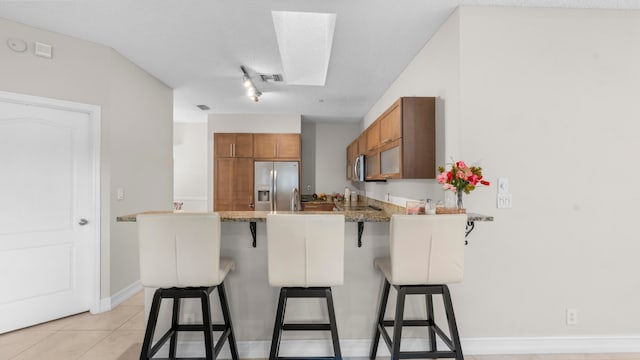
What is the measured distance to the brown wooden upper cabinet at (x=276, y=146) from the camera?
580 cm

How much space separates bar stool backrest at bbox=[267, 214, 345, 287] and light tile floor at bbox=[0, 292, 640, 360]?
4.43 feet

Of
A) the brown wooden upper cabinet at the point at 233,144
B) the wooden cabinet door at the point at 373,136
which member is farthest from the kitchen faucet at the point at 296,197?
the wooden cabinet door at the point at 373,136

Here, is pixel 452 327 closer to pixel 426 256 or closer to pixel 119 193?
pixel 426 256

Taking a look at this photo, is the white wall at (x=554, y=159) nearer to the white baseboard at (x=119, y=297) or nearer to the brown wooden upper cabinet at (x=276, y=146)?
the white baseboard at (x=119, y=297)

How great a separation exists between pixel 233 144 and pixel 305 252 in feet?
14.6

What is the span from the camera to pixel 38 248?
2.76m

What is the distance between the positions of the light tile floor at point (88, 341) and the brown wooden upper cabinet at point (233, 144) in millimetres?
3322

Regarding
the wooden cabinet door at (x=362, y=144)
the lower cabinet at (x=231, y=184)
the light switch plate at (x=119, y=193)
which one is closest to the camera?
the light switch plate at (x=119, y=193)

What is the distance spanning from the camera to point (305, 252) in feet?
5.77

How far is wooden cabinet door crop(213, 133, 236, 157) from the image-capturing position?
227 inches

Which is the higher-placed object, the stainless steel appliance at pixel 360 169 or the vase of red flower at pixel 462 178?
the stainless steel appliance at pixel 360 169

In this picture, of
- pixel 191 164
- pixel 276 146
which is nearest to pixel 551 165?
pixel 276 146

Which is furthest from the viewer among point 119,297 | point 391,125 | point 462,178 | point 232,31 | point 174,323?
point 119,297

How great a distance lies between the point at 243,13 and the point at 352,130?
4546 millimetres
